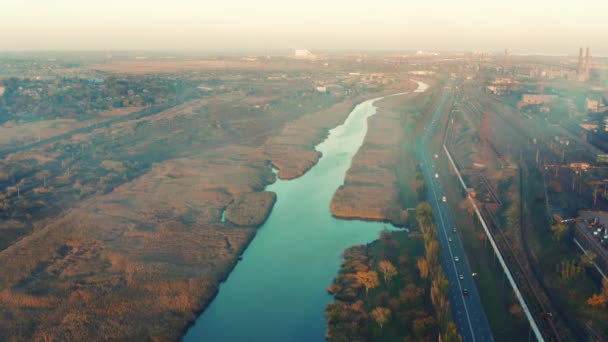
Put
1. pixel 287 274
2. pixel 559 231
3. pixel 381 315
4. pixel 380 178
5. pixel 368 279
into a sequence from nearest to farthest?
pixel 381 315, pixel 368 279, pixel 559 231, pixel 287 274, pixel 380 178

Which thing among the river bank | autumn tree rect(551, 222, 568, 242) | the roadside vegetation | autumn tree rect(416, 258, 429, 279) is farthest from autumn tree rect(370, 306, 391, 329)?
the river bank

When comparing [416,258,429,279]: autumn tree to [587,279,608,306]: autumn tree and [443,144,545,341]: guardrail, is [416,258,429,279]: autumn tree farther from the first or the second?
[587,279,608,306]: autumn tree

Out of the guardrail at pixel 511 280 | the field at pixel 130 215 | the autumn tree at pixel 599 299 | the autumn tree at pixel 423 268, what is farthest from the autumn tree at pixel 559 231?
the field at pixel 130 215

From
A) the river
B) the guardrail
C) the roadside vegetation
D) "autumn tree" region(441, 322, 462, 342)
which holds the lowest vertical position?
the river

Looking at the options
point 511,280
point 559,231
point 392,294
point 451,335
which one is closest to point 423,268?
point 392,294

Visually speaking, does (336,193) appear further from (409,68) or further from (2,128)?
(409,68)

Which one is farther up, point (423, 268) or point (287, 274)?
point (423, 268)

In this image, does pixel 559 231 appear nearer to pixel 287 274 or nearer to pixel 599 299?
pixel 599 299

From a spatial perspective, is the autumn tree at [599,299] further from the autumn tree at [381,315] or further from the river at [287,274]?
the river at [287,274]
